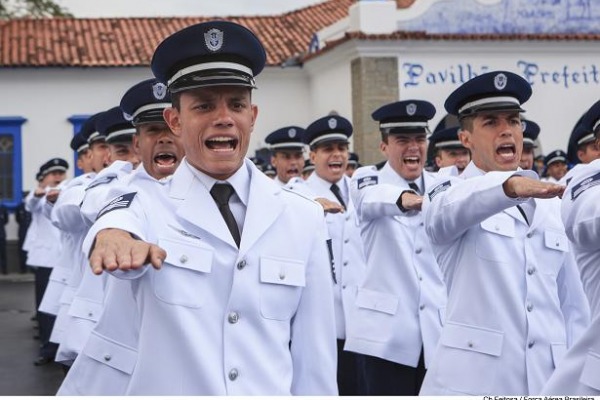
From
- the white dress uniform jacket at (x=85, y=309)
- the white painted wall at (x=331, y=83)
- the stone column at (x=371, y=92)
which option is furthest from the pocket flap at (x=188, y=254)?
the white painted wall at (x=331, y=83)

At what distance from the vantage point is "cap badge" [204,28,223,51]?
322 centimetres

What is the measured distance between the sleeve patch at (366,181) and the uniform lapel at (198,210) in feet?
9.75

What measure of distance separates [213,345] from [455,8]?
1772cm

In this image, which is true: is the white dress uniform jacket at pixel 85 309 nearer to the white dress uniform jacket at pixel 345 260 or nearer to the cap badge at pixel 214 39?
the white dress uniform jacket at pixel 345 260

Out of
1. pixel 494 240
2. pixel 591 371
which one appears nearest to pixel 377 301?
pixel 494 240

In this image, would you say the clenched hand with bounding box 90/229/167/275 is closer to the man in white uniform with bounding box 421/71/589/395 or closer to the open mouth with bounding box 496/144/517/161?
the man in white uniform with bounding box 421/71/589/395

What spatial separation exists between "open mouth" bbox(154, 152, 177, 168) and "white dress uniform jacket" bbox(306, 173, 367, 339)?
9.08 feet

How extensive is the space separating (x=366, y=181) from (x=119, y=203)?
10.4 ft

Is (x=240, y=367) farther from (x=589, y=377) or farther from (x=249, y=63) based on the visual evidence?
(x=589, y=377)

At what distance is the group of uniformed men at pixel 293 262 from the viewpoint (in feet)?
9.98

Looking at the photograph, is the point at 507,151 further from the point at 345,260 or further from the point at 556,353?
the point at 345,260

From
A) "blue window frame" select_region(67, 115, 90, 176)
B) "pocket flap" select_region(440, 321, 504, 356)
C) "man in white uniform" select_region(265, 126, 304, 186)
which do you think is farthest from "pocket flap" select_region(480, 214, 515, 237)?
"blue window frame" select_region(67, 115, 90, 176)

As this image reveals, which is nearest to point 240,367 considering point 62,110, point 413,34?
point 413,34

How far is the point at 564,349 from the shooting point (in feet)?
15.0
